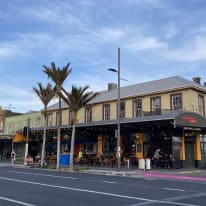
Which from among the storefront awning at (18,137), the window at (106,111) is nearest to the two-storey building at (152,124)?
the window at (106,111)

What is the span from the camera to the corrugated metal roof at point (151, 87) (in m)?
31.6

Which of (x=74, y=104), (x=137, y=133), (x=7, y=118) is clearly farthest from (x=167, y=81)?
(x=7, y=118)

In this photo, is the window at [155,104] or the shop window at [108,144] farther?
the shop window at [108,144]

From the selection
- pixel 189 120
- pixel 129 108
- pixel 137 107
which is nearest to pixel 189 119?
pixel 189 120

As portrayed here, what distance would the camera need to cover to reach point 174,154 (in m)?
27.7

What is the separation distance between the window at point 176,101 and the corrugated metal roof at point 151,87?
2.59 ft

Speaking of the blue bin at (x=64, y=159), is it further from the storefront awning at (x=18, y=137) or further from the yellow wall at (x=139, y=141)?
the storefront awning at (x=18, y=137)

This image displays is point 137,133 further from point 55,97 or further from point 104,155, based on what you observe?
point 55,97

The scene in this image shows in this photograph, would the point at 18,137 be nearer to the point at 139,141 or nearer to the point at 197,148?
the point at 139,141

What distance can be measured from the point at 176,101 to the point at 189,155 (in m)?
5.21

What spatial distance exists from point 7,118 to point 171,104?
1294 inches

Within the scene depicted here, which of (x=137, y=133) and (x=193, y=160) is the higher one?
(x=137, y=133)

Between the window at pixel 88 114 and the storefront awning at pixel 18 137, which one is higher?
the window at pixel 88 114

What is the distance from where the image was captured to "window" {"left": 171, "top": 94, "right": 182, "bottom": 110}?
31125mm
